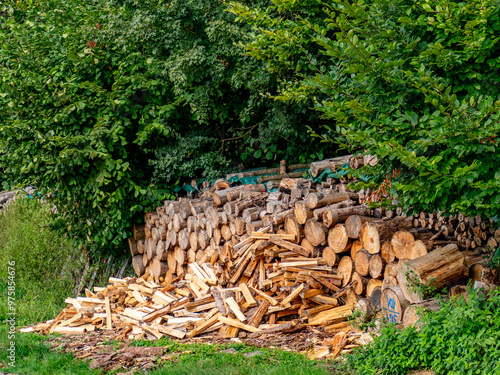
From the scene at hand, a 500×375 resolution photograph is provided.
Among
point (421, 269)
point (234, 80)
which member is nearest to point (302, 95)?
point (234, 80)

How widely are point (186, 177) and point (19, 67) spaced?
387 cm

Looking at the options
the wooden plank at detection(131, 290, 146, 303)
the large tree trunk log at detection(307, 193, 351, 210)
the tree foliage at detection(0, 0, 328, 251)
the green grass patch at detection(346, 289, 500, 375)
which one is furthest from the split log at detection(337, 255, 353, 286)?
the wooden plank at detection(131, 290, 146, 303)

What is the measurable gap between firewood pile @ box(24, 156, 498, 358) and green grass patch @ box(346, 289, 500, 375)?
0.38 m

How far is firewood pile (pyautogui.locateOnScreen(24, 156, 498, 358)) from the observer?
16.8 feet

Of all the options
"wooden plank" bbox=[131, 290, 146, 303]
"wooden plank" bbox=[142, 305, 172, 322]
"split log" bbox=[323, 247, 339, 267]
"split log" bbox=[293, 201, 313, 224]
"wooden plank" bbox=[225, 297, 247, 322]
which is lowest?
"wooden plank" bbox=[142, 305, 172, 322]

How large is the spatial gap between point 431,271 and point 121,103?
6395 millimetres

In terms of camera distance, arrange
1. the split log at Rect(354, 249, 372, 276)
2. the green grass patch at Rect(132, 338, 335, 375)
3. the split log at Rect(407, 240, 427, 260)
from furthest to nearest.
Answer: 1. the split log at Rect(354, 249, 372, 276)
2. the split log at Rect(407, 240, 427, 260)
3. the green grass patch at Rect(132, 338, 335, 375)

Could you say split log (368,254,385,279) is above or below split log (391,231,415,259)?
below

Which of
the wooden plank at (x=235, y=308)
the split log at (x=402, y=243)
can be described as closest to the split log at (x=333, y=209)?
the split log at (x=402, y=243)

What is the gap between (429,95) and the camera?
3875 millimetres

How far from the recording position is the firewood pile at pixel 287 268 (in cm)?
A: 512

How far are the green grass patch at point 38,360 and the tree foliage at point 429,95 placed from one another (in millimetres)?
4071

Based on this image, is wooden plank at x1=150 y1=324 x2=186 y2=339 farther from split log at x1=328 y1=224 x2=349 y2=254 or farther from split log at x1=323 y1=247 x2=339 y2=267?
split log at x1=328 y1=224 x2=349 y2=254

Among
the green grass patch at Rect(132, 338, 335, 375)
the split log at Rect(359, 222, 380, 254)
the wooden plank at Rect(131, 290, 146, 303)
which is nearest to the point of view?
the green grass patch at Rect(132, 338, 335, 375)
